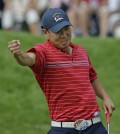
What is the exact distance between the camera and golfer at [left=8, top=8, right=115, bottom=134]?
6.18 metres

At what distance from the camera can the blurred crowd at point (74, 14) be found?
14.5 meters

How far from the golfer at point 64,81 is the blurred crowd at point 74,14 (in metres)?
8.18

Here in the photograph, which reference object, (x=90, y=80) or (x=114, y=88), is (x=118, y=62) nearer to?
(x=114, y=88)

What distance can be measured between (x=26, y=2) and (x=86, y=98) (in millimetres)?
8700

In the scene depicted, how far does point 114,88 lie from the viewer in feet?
39.5

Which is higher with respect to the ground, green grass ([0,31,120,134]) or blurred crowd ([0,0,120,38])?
blurred crowd ([0,0,120,38])

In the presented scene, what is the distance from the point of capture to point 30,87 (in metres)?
11.8

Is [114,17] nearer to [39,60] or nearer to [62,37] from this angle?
[62,37]

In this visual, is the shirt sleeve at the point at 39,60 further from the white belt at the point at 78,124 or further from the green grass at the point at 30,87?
the green grass at the point at 30,87

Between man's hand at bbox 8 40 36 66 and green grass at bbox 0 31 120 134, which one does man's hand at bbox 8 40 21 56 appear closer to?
man's hand at bbox 8 40 36 66

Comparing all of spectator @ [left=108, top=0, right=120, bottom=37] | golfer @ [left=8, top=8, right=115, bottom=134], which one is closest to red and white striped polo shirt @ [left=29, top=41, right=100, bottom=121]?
golfer @ [left=8, top=8, right=115, bottom=134]

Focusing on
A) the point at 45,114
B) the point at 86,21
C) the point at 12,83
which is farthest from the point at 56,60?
the point at 86,21

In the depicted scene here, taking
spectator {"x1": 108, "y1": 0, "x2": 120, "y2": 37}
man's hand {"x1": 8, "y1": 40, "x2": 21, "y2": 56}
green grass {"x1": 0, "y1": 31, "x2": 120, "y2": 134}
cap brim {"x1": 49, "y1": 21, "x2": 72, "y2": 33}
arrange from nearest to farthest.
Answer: man's hand {"x1": 8, "y1": 40, "x2": 21, "y2": 56}, cap brim {"x1": 49, "y1": 21, "x2": 72, "y2": 33}, green grass {"x1": 0, "y1": 31, "x2": 120, "y2": 134}, spectator {"x1": 108, "y1": 0, "x2": 120, "y2": 37}

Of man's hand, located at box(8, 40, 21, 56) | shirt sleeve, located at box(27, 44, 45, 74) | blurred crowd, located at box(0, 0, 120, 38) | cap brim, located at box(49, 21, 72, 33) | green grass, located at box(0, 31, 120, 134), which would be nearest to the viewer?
man's hand, located at box(8, 40, 21, 56)
